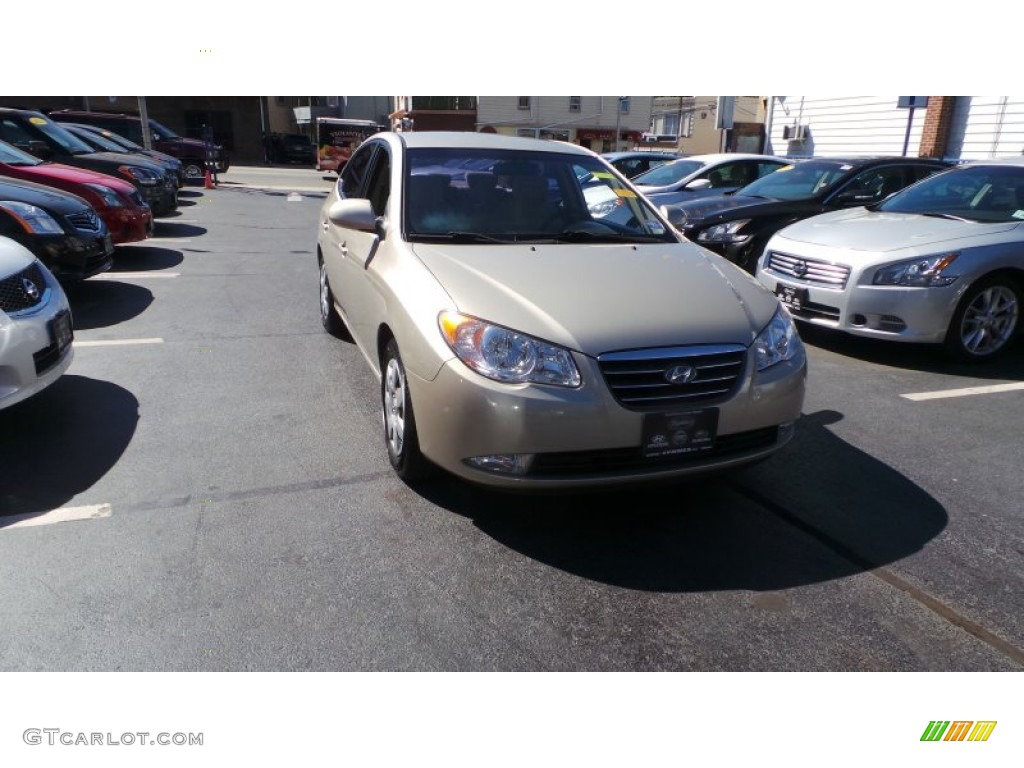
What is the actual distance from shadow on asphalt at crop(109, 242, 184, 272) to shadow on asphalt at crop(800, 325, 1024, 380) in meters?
7.47

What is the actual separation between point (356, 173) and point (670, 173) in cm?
712

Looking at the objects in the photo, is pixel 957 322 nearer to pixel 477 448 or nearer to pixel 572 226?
pixel 572 226

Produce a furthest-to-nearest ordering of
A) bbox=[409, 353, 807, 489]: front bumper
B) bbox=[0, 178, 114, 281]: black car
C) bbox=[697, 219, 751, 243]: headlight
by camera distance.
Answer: bbox=[697, 219, 751, 243]: headlight, bbox=[0, 178, 114, 281]: black car, bbox=[409, 353, 807, 489]: front bumper

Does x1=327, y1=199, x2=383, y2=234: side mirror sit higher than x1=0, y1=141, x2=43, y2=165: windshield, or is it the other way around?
x1=0, y1=141, x2=43, y2=165: windshield

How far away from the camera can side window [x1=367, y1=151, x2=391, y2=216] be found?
402 centimetres

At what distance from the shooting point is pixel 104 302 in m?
6.77

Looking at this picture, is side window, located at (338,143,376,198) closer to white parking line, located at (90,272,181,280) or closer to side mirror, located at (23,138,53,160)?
white parking line, located at (90,272,181,280)

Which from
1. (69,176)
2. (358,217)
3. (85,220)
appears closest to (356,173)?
(358,217)

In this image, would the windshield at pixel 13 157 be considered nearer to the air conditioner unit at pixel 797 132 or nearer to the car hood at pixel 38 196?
the car hood at pixel 38 196

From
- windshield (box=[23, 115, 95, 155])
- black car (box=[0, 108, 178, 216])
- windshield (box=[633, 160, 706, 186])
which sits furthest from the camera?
windshield (box=[633, 160, 706, 186])

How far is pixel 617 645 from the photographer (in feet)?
7.72

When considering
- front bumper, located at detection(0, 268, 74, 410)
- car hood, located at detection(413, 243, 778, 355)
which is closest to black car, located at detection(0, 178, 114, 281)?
front bumper, located at detection(0, 268, 74, 410)

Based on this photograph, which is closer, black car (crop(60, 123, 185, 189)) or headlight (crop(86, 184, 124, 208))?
headlight (crop(86, 184, 124, 208))

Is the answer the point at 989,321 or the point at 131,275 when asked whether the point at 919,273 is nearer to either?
the point at 989,321
